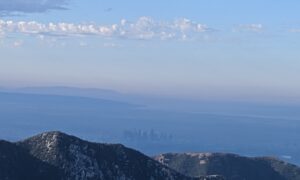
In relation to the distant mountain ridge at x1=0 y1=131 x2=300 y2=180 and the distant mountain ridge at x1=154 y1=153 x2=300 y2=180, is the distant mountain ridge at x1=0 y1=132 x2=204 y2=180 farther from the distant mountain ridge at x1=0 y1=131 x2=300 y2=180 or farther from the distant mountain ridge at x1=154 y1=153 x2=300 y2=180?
the distant mountain ridge at x1=154 y1=153 x2=300 y2=180

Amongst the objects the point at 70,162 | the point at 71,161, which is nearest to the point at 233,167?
the point at 71,161

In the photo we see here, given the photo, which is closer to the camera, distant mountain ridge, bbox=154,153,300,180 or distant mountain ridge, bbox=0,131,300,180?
distant mountain ridge, bbox=0,131,300,180

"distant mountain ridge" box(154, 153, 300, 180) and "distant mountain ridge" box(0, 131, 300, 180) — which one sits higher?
"distant mountain ridge" box(0, 131, 300, 180)

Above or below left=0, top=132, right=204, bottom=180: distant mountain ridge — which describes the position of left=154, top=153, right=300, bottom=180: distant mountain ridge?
below

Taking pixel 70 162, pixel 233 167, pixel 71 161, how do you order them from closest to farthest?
pixel 70 162 → pixel 71 161 → pixel 233 167

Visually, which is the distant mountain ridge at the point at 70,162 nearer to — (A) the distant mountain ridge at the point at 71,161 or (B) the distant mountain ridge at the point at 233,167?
(A) the distant mountain ridge at the point at 71,161

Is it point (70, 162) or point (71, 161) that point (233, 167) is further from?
point (70, 162)

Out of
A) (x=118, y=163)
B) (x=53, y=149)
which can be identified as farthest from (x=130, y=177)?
(x=53, y=149)

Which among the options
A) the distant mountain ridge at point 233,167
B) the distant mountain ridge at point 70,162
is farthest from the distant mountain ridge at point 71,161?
the distant mountain ridge at point 233,167

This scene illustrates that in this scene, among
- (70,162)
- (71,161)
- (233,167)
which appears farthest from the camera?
(233,167)

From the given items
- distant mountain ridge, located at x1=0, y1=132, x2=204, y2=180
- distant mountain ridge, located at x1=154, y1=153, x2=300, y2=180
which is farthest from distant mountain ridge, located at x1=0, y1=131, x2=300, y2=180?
distant mountain ridge, located at x1=154, y1=153, x2=300, y2=180

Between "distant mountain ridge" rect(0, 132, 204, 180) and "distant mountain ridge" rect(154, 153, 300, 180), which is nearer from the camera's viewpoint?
"distant mountain ridge" rect(0, 132, 204, 180)
